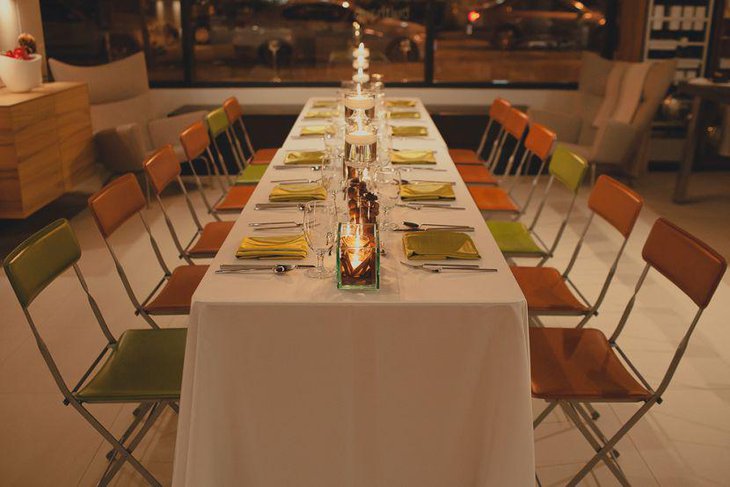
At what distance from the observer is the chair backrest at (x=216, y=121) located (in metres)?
4.90

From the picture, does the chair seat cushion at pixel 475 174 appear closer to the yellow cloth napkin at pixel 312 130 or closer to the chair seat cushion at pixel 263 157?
the yellow cloth napkin at pixel 312 130

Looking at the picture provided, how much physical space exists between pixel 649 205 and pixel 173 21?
4747 millimetres

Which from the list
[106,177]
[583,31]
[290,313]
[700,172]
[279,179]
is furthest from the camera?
[583,31]

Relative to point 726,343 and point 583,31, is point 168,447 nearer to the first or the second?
point 726,343

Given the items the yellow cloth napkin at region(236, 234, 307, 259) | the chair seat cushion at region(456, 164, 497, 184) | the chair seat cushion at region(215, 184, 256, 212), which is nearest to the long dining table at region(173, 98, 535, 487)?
the yellow cloth napkin at region(236, 234, 307, 259)

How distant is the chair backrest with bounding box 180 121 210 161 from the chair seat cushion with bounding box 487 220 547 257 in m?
1.70

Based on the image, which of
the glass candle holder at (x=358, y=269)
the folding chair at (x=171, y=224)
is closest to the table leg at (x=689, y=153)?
the folding chair at (x=171, y=224)

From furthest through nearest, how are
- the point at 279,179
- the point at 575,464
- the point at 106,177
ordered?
the point at 106,177
the point at 279,179
the point at 575,464

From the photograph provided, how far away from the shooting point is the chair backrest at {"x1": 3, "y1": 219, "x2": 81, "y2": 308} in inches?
91.7

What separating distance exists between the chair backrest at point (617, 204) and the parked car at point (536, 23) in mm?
5005

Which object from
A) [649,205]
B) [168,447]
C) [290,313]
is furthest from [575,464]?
[649,205]

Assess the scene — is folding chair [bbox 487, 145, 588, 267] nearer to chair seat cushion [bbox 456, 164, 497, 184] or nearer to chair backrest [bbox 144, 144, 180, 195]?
chair seat cushion [bbox 456, 164, 497, 184]

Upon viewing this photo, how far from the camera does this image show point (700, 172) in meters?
7.30

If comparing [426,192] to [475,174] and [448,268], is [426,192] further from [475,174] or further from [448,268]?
[475,174]
